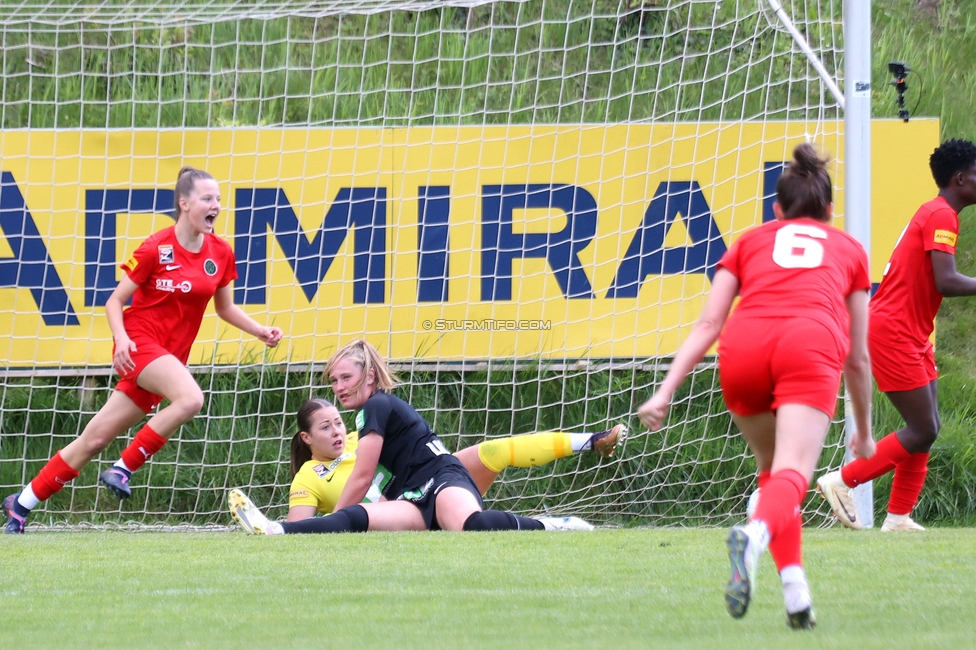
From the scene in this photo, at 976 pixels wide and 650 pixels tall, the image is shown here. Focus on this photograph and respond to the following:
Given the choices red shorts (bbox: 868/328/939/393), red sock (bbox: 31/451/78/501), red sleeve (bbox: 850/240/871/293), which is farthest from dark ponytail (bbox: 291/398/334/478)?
red sleeve (bbox: 850/240/871/293)

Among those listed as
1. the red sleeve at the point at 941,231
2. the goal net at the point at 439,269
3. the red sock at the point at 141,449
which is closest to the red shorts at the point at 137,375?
the red sock at the point at 141,449

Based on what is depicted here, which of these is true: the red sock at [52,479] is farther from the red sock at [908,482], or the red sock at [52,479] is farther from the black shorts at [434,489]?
the red sock at [908,482]

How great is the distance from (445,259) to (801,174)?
14.0 feet

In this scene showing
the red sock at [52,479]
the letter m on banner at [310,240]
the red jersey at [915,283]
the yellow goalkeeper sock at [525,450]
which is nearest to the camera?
the red jersey at [915,283]

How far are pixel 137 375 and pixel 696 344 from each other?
346 centimetres

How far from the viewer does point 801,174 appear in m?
3.15

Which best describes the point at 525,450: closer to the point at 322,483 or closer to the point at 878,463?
the point at 322,483

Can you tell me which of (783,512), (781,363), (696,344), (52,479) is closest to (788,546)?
(783,512)

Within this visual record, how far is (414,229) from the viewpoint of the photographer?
7348 mm

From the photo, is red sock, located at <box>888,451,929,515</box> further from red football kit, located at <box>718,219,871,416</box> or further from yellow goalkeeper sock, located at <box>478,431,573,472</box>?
red football kit, located at <box>718,219,871,416</box>

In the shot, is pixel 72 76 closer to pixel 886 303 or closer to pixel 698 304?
pixel 698 304

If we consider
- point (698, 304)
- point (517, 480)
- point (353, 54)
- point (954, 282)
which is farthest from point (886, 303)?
point (353, 54)

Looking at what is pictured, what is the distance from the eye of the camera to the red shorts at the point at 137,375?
5672mm

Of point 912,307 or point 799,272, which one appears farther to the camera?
point 912,307
